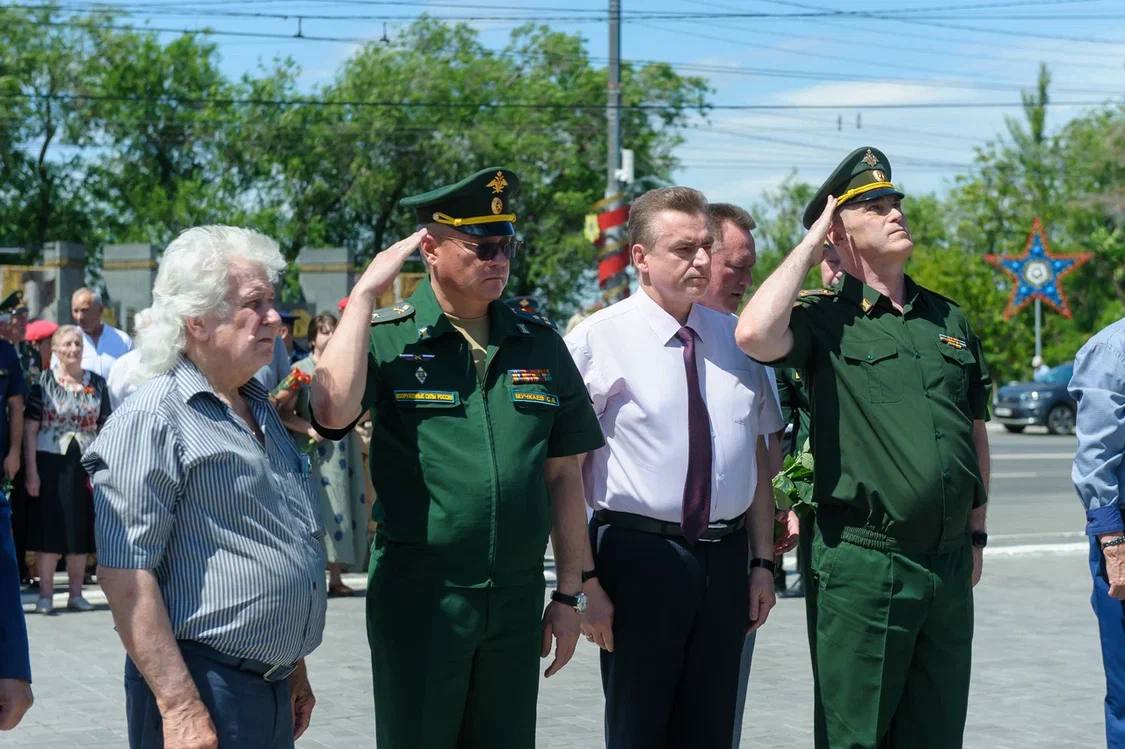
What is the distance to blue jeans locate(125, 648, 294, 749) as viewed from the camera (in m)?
3.46

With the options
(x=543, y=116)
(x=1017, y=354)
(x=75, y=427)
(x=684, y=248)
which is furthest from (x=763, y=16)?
(x=684, y=248)

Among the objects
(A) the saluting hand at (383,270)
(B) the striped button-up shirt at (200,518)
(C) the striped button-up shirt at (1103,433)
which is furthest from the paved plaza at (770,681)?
(B) the striped button-up shirt at (200,518)

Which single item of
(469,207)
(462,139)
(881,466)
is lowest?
(881,466)

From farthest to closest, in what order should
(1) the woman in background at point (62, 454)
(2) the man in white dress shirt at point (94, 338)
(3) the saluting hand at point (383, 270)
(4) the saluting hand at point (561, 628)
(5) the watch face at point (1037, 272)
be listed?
(5) the watch face at point (1037, 272) < (2) the man in white dress shirt at point (94, 338) < (1) the woman in background at point (62, 454) < (4) the saluting hand at point (561, 628) < (3) the saluting hand at point (383, 270)

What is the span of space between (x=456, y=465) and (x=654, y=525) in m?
0.89

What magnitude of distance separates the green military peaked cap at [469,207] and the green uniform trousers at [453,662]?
0.98 meters

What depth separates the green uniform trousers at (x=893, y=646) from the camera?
454cm

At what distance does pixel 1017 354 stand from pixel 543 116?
18470mm

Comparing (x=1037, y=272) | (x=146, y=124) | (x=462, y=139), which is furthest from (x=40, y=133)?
(x=1037, y=272)

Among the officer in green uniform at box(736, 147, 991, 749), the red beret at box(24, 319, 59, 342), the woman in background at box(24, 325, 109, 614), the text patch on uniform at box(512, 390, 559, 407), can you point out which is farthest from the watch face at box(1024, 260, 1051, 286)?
the text patch on uniform at box(512, 390, 559, 407)

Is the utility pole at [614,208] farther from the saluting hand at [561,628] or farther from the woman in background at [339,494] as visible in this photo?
the saluting hand at [561,628]

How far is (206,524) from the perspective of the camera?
136 inches

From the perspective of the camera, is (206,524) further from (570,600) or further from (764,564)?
(764,564)

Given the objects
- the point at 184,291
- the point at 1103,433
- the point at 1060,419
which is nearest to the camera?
the point at 184,291
